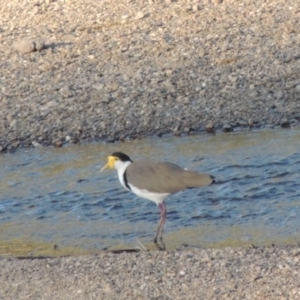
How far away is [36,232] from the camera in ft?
30.5

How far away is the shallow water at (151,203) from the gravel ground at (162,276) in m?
0.88

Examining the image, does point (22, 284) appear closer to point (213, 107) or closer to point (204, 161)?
point (204, 161)

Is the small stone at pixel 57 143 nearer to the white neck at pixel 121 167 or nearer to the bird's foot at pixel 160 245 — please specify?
the white neck at pixel 121 167

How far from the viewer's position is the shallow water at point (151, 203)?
8.84 meters

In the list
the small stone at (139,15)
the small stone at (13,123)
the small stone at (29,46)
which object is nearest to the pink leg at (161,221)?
the small stone at (13,123)

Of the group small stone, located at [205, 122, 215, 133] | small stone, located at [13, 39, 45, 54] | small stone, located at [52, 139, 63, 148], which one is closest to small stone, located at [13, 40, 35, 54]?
small stone, located at [13, 39, 45, 54]

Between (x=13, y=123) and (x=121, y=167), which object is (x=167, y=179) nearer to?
(x=121, y=167)

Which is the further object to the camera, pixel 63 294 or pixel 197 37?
pixel 197 37

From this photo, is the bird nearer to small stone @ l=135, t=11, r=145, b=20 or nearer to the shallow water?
the shallow water

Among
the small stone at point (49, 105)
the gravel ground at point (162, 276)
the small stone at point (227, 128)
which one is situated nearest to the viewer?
the gravel ground at point (162, 276)

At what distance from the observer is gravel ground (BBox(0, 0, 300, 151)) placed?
12.4 m

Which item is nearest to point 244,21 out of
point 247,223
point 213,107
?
point 213,107

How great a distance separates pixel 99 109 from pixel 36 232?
376cm

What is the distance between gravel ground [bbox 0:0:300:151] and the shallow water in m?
0.51
